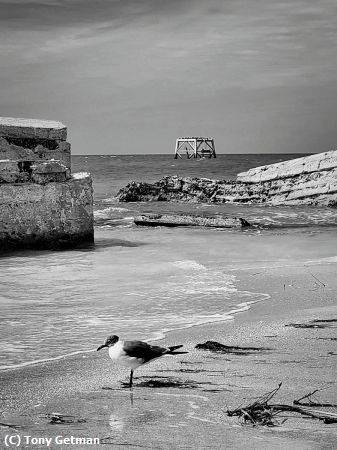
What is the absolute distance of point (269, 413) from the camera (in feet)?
8.34

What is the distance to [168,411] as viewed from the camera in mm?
2672

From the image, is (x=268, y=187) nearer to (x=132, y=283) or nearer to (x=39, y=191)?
(x=39, y=191)

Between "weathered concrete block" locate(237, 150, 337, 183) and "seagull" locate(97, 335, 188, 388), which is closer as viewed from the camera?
"seagull" locate(97, 335, 188, 388)

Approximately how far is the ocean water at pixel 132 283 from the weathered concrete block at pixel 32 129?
1.42m

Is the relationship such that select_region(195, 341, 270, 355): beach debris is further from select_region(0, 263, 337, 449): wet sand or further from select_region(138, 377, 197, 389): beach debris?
select_region(138, 377, 197, 389): beach debris

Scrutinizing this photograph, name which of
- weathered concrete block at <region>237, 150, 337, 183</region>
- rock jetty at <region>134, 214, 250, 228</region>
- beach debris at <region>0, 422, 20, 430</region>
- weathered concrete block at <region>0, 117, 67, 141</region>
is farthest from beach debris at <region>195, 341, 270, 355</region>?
weathered concrete block at <region>237, 150, 337, 183</region>

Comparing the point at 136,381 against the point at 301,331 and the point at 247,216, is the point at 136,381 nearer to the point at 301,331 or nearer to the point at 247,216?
the point at 301,331

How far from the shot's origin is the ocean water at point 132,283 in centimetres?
425

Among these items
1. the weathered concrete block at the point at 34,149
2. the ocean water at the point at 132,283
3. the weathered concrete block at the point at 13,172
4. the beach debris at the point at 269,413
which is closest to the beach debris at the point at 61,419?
the beach debris at the point at 269,413

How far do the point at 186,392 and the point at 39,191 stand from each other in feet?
17.8

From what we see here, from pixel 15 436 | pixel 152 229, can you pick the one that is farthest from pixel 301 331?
pixel 152 229

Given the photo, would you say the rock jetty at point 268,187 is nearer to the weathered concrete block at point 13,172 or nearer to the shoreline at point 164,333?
the weathered concrete block at point 13,172

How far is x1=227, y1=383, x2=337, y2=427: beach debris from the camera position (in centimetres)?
249

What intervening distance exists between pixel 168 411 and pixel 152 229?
8.13 metres
